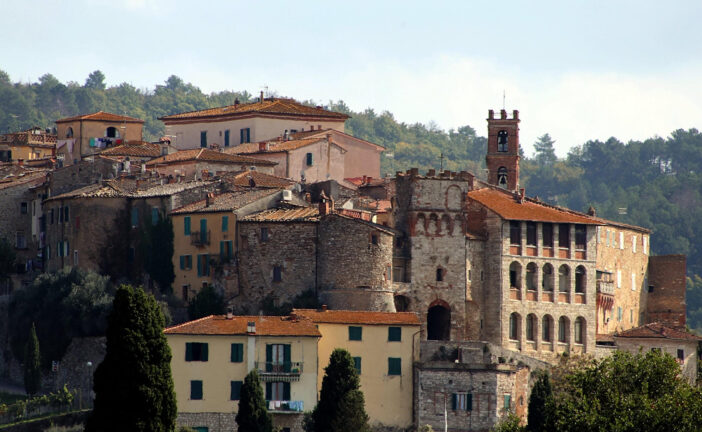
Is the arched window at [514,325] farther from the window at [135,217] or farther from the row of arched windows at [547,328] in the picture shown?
the window at [135,217]

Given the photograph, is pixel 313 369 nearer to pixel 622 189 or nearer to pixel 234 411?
pixel 234 411

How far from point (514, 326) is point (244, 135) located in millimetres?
28430

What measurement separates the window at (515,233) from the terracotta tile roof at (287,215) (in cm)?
1060

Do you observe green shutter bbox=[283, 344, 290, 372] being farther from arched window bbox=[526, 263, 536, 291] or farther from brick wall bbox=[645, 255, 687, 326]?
brick wall bbox=[645, 255, 687, 326]

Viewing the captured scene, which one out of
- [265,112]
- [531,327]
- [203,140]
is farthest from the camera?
[203,140]

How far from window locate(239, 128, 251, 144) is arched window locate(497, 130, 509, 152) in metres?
17.6

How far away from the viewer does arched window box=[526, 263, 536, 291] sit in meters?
93.9

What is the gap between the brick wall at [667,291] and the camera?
107125 mm

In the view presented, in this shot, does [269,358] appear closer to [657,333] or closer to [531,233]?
[531,233]

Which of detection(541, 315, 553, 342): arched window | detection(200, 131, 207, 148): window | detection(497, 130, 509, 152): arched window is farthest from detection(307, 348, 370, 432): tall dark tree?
detection(200, 131, 207, 148): window

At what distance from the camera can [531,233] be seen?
93.9 m

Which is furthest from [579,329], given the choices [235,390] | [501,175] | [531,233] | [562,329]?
[235,390]

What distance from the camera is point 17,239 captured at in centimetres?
10444

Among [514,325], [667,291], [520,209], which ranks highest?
[520,209]
